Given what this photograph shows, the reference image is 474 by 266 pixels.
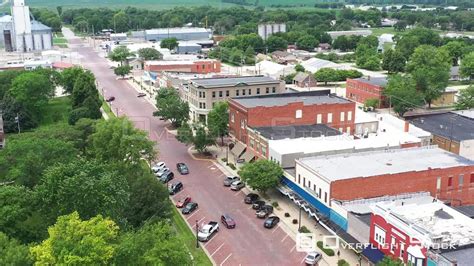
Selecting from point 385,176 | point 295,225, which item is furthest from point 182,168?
point 385,176

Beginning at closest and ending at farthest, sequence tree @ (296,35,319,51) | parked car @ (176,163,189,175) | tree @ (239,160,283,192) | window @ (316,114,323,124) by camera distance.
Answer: tree @ (239,160,283,192) < parked car @ (176,163,189,175) < window @ (316,114,323,124) < tree @ (296,35,319,51)

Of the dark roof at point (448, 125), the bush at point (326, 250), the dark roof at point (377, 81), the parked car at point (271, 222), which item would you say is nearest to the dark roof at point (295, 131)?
the parked car at point (271, 222)

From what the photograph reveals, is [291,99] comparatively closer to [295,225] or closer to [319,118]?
[319,118]

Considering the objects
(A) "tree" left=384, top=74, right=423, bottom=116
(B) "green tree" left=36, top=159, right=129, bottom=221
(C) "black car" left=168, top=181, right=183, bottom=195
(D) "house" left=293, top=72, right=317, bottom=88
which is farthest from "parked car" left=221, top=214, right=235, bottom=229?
(D) "house" left=293, top=72, right=317, bottom=88

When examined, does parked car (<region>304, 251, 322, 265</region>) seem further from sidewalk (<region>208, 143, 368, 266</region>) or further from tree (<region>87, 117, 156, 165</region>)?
tree (<region>87, 117, 156, 165</region>)

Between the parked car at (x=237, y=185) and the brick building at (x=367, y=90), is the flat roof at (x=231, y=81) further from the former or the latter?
the parked car at (x=237, y=185)

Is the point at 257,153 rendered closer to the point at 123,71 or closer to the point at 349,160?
the point at 349,160

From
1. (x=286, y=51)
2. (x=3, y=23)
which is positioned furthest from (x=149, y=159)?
(x=3, y=23)
